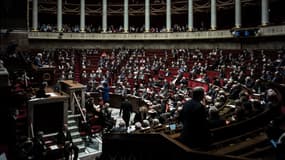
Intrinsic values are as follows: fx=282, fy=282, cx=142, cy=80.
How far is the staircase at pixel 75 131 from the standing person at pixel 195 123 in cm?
870

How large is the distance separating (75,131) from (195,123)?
31.3ft

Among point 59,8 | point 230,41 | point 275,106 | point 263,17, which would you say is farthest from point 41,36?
point 275,106

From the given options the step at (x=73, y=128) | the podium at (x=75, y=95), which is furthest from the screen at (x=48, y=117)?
the podium at (x=75, y=95)

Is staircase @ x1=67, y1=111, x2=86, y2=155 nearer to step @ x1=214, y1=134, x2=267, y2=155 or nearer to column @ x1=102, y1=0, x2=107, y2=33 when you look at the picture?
step @ x1=214, y1=134, x2=267, y2=155

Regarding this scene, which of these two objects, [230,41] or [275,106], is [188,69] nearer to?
[230,41]

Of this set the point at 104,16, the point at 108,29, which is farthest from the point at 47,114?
the point at 108,29

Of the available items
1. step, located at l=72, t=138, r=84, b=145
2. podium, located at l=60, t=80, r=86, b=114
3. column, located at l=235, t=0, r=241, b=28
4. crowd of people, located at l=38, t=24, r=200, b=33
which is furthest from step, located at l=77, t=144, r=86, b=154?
crowd of people, located at l=38, t=24, r=200, b=33

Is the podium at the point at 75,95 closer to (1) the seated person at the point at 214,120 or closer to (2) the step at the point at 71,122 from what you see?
(2) the step at the point at 71,122

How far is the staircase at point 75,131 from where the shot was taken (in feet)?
39.5

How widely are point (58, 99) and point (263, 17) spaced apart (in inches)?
812

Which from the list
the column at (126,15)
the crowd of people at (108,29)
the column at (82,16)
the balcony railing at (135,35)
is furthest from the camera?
the column at (82,16)

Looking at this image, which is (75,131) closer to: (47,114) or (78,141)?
(78,141)

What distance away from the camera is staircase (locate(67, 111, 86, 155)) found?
1203 centimetres

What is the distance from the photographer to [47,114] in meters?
11.9
